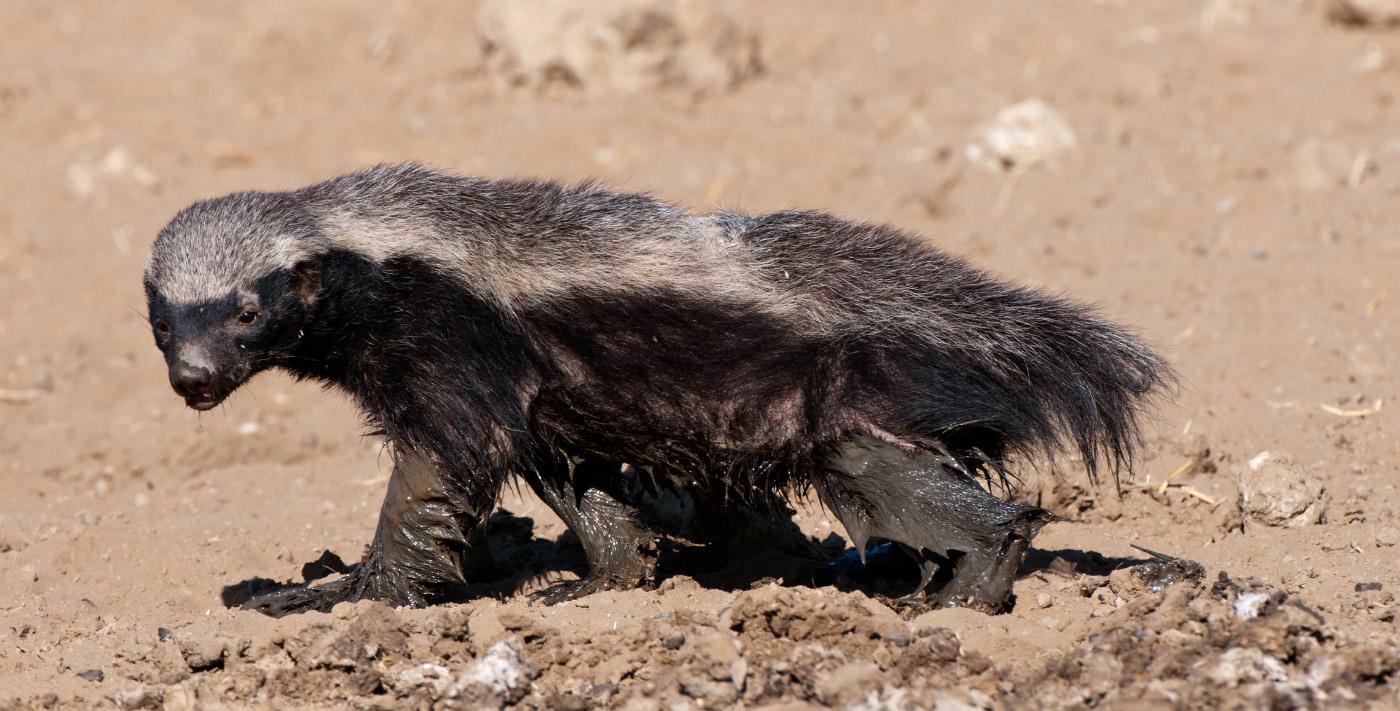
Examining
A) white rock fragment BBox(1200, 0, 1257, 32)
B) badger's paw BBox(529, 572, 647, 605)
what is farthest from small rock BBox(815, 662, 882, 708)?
white rock fragment BBox(1200, 0, 1257, 32)

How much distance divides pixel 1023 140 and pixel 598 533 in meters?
6.79

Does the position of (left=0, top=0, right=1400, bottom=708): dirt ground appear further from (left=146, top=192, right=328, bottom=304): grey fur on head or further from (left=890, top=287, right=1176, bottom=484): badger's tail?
(left=146, top=192, right=328, bottom=304): grey fur on head

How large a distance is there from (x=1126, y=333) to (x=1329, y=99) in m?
7.38

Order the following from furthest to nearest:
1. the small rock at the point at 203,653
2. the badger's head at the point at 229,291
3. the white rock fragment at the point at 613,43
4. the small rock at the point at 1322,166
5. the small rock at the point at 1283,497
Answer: the white rock fragment at the point at 613,43 → the small rock at the point at 1322,166 → the small rock at the point at 1283,497 → the badger's head at the point at 229,291 → the small rock at the point at 203,653

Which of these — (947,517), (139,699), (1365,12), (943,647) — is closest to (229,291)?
(139,699)

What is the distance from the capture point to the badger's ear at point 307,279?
241 inches

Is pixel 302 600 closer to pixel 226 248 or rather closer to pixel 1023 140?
pixel 226 248

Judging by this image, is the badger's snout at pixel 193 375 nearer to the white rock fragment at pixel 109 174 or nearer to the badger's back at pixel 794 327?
the badger's back at pixel 794 327

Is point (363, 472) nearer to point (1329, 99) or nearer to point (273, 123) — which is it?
point (273, 123)

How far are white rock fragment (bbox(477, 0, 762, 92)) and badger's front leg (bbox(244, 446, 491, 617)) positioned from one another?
7.92 metres

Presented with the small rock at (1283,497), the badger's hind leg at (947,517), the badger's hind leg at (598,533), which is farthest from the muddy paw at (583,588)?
the small rock at (1283,497)

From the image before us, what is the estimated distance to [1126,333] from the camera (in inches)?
243

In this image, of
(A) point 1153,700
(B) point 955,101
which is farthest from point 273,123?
(A) point 1153,700

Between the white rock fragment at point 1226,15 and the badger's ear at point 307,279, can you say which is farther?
the white rock fragment at point 1226,15
